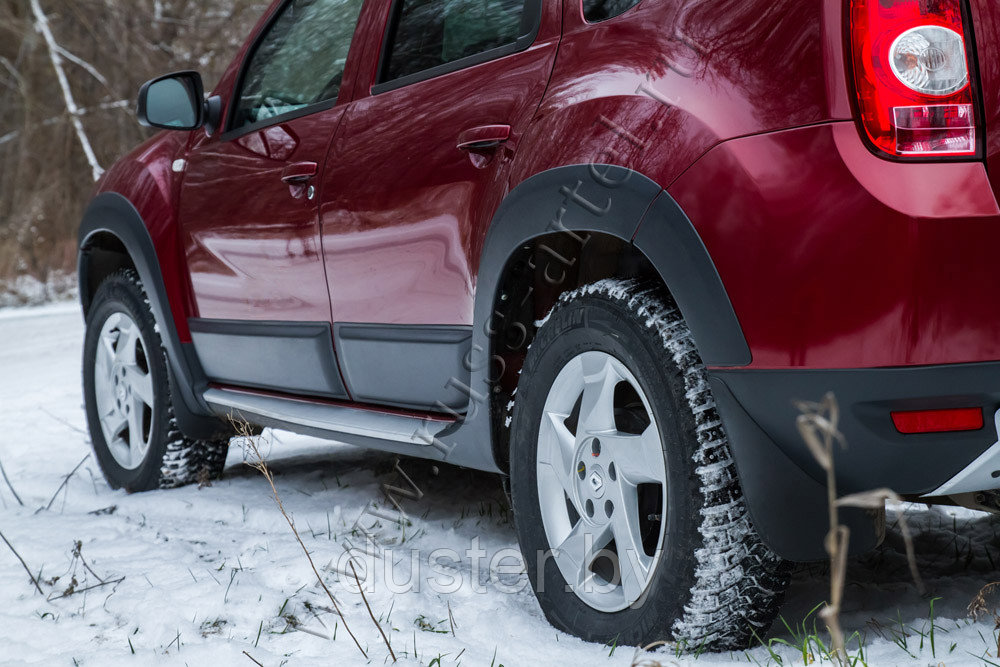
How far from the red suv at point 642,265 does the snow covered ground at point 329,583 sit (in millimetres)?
221

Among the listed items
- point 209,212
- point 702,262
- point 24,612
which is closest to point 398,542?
point 24,612

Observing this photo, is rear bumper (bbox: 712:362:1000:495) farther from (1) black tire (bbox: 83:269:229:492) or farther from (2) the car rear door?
(1) black tire (bbox: 83:269:229:492)

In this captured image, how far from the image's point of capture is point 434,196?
8.05 feet

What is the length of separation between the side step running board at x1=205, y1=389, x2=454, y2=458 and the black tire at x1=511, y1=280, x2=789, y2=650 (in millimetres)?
717

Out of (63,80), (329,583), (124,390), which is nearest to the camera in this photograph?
(329,583)

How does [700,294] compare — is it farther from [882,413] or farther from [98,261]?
[98,261]

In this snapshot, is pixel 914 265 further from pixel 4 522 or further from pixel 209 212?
pixel 4 522

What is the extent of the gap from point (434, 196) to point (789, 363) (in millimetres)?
1083

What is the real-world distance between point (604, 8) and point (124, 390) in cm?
278

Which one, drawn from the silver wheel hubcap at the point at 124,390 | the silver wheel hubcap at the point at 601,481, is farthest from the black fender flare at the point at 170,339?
the silver wheel hubcap at the point at 601,481

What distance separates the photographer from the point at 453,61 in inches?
102

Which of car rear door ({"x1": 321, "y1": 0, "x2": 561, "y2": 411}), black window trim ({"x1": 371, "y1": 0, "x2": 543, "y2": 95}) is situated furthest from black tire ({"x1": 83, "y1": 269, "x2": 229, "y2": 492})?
black window trim ({"x1": 371, "y1": 0, "x2": 543, "y2": 95})

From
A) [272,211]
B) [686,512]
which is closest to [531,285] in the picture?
[686,512]

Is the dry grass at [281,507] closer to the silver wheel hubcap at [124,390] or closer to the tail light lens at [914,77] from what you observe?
the silver wheel hubcap at [124,390]
